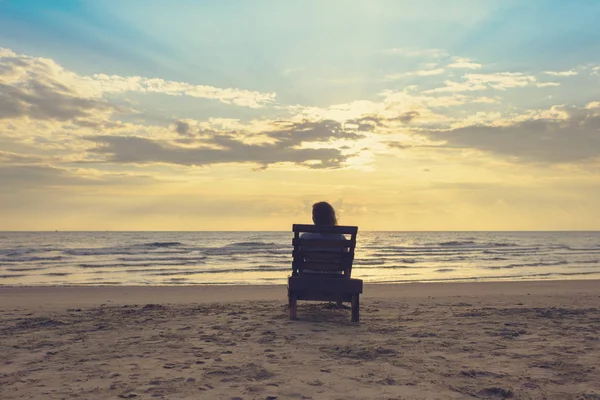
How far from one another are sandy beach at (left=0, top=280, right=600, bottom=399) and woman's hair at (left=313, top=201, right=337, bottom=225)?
1505 mm

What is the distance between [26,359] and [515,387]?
4.89 metres

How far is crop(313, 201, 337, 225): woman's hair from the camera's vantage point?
7902mm

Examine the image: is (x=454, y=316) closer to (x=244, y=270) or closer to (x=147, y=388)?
(x=147, y=388)

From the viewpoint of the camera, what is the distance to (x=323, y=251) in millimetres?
7523

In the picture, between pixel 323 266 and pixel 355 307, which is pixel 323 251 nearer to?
pixel 323 266

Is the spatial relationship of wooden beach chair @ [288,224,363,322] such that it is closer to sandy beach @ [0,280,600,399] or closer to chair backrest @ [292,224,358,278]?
chair backrest @ [292,224,358,278]

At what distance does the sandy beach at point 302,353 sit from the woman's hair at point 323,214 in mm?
1505

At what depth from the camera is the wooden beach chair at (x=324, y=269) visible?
7414mm

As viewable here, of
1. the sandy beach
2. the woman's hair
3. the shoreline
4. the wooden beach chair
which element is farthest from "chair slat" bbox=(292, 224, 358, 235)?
the shoreline

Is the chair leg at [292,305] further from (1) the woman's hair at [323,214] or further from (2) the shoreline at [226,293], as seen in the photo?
(2) the shoreline at [226,293]

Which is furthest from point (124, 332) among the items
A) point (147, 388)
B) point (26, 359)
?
point (147, 388)

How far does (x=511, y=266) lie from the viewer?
94.9 feet

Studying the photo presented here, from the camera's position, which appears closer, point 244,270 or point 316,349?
point 316,349

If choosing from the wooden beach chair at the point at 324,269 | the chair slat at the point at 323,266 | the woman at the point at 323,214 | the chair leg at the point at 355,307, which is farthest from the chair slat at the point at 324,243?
the chair leg at the point at 355,307
